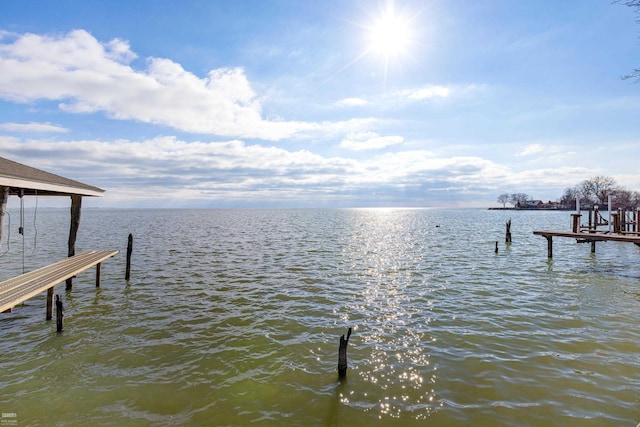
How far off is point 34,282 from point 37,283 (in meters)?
0.29

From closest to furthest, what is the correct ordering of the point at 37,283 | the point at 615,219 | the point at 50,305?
1. the point at 37,283
2. the point at 50,305
3. the point at 615,219

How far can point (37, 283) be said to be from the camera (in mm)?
10367

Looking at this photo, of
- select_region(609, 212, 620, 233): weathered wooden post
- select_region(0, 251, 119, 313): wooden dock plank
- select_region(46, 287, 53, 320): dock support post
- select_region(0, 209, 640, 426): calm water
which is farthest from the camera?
select_region(609, 212, 620, 233): weathered wooden post

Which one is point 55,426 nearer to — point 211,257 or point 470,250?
point 211,257

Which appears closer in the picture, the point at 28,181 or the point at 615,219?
the point at 28,181

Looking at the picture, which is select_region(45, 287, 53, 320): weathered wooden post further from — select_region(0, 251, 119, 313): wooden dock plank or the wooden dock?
select_region(0, 251, 119, 313): wooden dock plank

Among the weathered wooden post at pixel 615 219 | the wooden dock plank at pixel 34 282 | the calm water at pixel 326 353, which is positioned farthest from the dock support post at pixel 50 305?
the weathered wooden post at pixel 615 219

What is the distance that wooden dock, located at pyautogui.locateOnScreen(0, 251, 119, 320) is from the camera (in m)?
8.63

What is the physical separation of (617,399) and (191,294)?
49.5 ft

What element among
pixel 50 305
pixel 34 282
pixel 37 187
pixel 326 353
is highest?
pixel 37 187

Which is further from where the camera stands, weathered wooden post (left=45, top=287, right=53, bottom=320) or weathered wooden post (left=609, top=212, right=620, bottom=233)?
weathered wooden post (left=609, top=212, right=620, bottom=233)

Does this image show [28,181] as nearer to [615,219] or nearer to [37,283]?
[37,283]

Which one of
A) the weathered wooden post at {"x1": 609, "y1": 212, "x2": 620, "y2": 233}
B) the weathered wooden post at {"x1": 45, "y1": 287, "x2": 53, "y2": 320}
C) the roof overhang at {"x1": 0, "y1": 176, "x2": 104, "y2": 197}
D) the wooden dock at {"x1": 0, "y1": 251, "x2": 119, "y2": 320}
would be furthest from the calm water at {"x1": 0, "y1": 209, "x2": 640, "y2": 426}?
the weathered wooden post at {"x1": 609, "y1": 212, "x2": 620, "y2": 233}

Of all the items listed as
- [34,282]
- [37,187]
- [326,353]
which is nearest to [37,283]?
[34,282]
